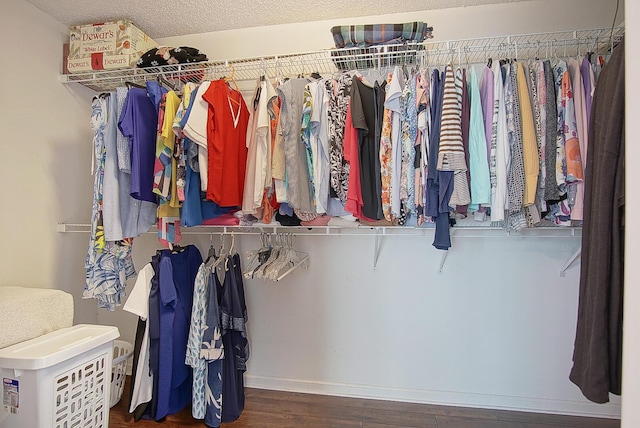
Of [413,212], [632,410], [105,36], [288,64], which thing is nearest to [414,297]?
[413,212]

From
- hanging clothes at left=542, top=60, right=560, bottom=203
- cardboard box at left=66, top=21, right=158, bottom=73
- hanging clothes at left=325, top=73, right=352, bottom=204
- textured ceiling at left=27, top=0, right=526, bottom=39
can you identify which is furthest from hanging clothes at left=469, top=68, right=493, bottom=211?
cardboard box at left=66, top=21, right=158, bottom=73

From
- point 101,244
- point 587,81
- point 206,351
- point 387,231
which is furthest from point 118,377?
point 587,81

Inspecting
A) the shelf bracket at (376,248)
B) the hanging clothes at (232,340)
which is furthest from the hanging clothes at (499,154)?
the hanging clothes at (232,340)

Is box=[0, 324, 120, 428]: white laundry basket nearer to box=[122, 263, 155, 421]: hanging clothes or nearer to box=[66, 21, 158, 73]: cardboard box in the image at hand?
box=[122, 263, 155, 421]: hanging clothes

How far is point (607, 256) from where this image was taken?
3.07 ft

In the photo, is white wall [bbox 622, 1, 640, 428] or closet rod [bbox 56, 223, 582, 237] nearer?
white wall [bbox 622, 1, 640, 428]

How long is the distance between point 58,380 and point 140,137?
3.50 feet

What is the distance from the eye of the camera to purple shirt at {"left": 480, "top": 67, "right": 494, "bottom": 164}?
1.47 metres

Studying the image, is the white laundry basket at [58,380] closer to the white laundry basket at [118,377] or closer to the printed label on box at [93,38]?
the white laundry basket at [118,377]

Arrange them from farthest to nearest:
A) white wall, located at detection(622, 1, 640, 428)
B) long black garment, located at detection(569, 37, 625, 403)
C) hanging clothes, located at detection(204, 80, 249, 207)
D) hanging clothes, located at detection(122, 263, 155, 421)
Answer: hanging clothes, located at detection(122, 263, 155, 421), hanging clothes, located at detection(204, 80, 249, 207), long black garment, located at detection(569, 37, 625, 403), white wall, located at detection(622, 1, 640, 428)

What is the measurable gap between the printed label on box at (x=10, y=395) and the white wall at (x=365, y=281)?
0.78m

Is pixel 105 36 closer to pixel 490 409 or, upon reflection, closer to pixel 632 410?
pixel 632 410

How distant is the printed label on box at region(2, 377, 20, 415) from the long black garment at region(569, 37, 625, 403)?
1.87 meters

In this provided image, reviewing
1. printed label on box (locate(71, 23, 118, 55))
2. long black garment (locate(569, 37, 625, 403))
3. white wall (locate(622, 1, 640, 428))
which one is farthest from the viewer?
printed label on box (locate(71, 23, 118, 55))
